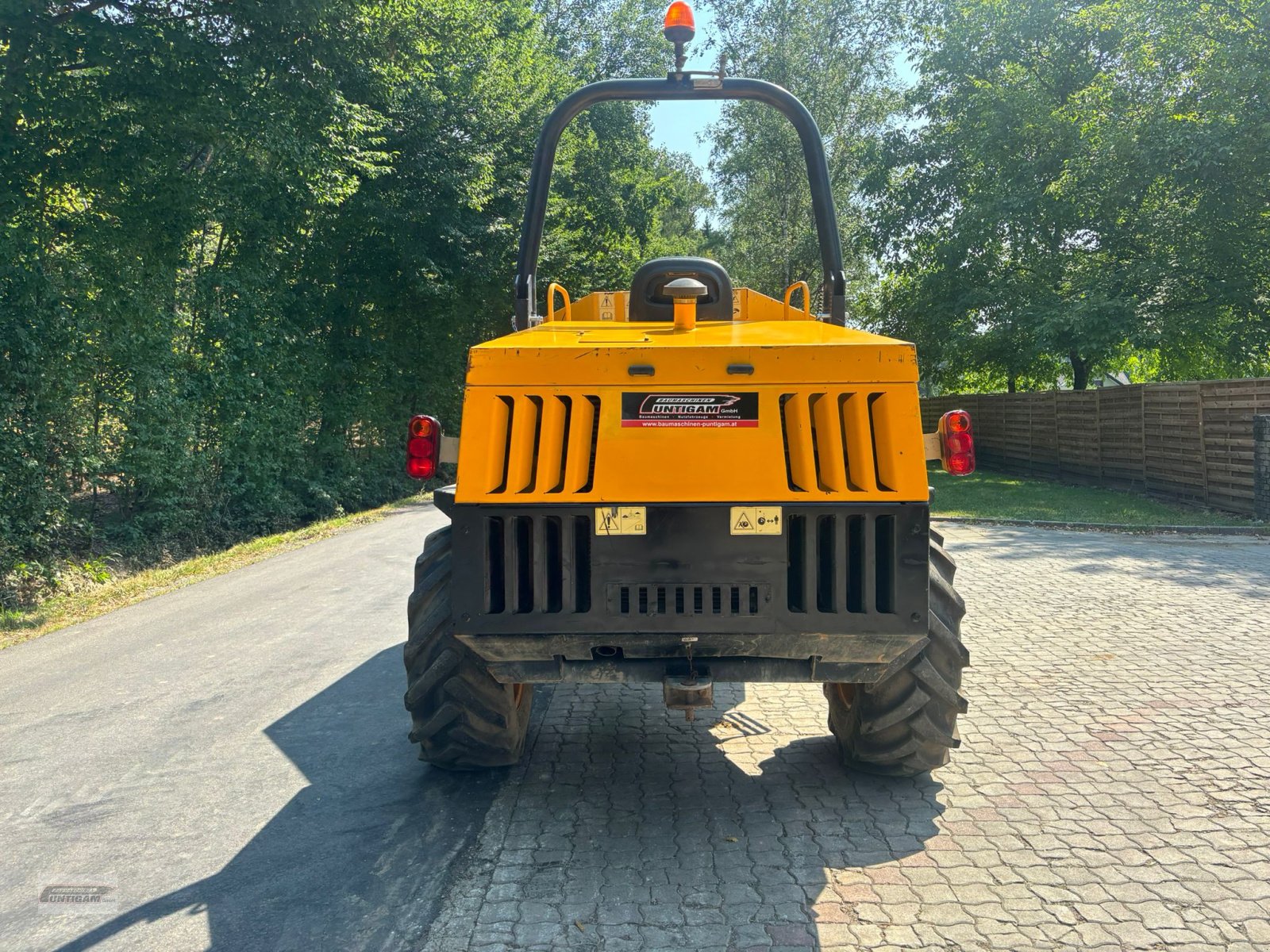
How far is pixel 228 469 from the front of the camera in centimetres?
1416

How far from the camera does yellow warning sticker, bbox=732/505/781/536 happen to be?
11.6ft

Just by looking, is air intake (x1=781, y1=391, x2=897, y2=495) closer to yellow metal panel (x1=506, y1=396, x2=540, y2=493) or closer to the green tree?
yellow metal panel (x1=506, y1=396, x2=540, y2=493)

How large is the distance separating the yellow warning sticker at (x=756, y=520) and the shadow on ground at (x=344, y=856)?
5.30 ft

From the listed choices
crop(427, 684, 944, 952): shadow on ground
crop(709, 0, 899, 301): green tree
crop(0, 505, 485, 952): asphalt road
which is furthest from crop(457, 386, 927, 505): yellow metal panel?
crop(709, 0, 899, 301): green tree

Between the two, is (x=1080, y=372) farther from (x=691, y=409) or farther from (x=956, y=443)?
(x=691, y=409)

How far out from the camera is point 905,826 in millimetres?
3924

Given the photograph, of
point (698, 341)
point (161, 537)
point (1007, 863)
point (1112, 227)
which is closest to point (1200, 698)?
point (1007, 863)

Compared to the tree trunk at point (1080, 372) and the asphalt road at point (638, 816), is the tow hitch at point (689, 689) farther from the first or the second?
the tree trunk at point (1080, 372)

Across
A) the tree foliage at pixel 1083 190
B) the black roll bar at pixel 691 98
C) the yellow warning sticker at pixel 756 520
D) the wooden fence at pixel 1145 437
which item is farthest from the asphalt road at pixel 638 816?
the tree foliage at pixel 1083 190

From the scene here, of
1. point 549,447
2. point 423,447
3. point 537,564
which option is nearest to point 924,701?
point 537,564

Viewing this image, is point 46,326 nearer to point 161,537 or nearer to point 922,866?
point 161,537

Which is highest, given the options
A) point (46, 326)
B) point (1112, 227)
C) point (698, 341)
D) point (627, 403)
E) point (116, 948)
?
point (1112, 227)

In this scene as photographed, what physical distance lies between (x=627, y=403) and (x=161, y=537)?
1048 cm

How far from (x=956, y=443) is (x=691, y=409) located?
1065mm
